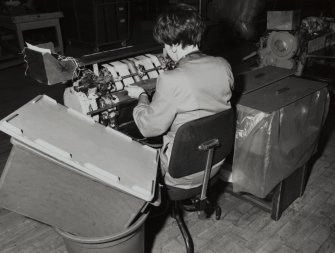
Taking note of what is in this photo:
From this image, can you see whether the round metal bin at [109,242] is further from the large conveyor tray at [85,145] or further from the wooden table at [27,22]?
the wooden table at [27,22]

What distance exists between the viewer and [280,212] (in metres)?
2.19

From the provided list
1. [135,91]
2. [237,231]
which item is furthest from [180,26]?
[237,231]

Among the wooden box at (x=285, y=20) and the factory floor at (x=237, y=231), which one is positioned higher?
the wooden box at (x=285, y=20)

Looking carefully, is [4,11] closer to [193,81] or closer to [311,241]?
[193,81]

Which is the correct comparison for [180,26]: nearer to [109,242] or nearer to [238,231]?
[109,242]

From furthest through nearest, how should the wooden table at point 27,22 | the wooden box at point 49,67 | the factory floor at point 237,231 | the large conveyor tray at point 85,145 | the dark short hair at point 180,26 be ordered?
the wooden table at point 27,22, the factory floor at point 237,231, the wooden box at point 49,67, the dark short hair at point 180,26, the large conveyor tray at point 85,145

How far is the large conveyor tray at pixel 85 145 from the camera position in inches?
49.1

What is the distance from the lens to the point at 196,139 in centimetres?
144

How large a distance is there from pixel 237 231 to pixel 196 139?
3.14ft

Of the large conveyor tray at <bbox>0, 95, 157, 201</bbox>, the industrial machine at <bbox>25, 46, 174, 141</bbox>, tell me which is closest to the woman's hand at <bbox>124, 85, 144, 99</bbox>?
the industrial machine at <bbox>25, 46, 174, 141</bbox>

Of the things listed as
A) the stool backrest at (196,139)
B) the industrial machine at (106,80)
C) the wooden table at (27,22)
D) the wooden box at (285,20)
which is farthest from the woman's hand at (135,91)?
the wooden table at (27,22)

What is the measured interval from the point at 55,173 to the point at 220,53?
5017mm

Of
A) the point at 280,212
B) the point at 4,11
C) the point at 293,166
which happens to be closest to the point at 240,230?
the point at 280,212

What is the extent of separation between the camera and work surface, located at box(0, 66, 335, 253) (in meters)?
1.97
